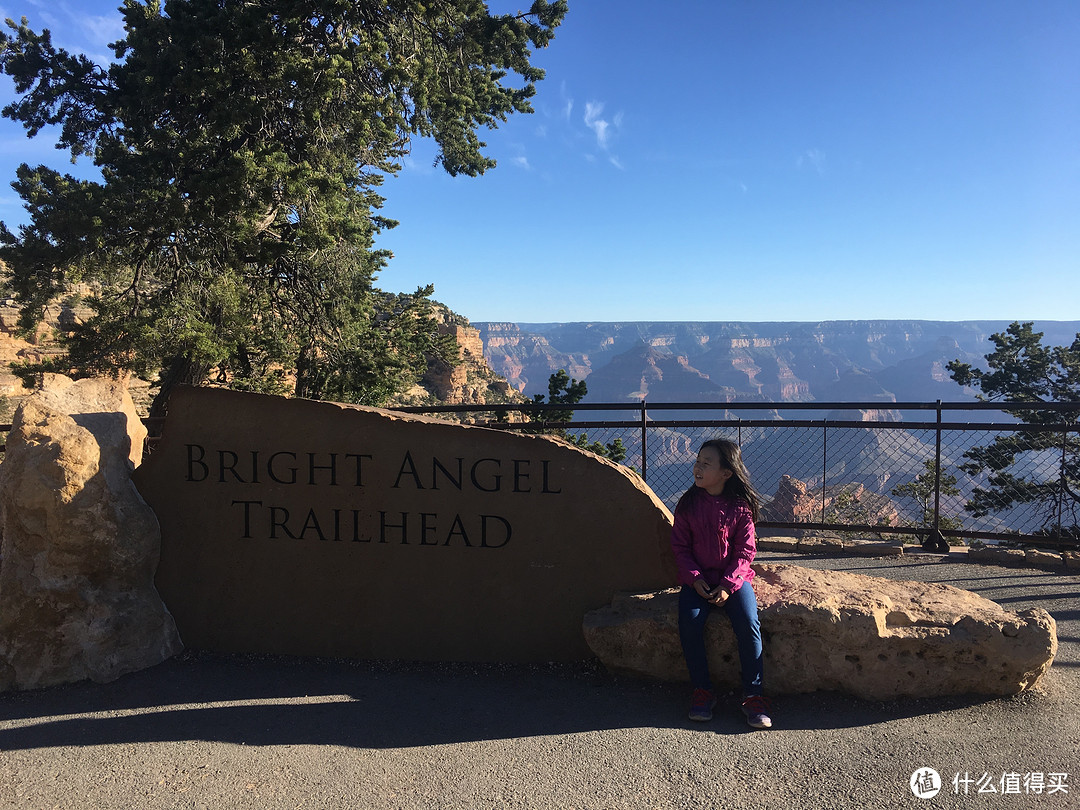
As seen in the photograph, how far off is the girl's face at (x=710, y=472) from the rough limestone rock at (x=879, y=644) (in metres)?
0.64

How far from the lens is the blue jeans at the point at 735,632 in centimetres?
313

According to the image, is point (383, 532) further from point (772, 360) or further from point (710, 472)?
point (772, 360)

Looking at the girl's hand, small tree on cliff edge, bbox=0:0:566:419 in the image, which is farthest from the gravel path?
small tree on cliff edge, bbox=0:0:566:419

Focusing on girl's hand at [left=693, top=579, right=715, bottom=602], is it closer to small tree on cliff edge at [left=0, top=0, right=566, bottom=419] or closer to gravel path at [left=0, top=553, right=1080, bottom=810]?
gravel path at [left=0, top=553, right=1080, bottom=810]

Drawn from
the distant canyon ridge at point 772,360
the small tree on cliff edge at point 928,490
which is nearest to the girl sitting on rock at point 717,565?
the small tree on cliff edge at point 928,490

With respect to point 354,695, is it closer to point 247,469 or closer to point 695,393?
point 247,469

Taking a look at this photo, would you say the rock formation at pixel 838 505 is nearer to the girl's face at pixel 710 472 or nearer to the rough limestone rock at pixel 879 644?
the rough limestone rock at pixel 879 644

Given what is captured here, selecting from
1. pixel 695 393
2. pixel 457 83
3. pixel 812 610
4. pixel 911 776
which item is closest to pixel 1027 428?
pixel 812 610

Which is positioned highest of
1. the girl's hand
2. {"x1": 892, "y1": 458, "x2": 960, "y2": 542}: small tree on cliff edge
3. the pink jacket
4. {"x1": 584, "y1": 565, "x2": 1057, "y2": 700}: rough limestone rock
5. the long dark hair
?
the long dark hair

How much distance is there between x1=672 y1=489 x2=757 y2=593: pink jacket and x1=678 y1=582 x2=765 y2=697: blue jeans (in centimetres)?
10

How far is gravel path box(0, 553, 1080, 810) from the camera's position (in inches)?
102

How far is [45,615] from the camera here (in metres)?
3.47

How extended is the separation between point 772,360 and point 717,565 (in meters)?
174

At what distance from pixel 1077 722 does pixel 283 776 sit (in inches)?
145
